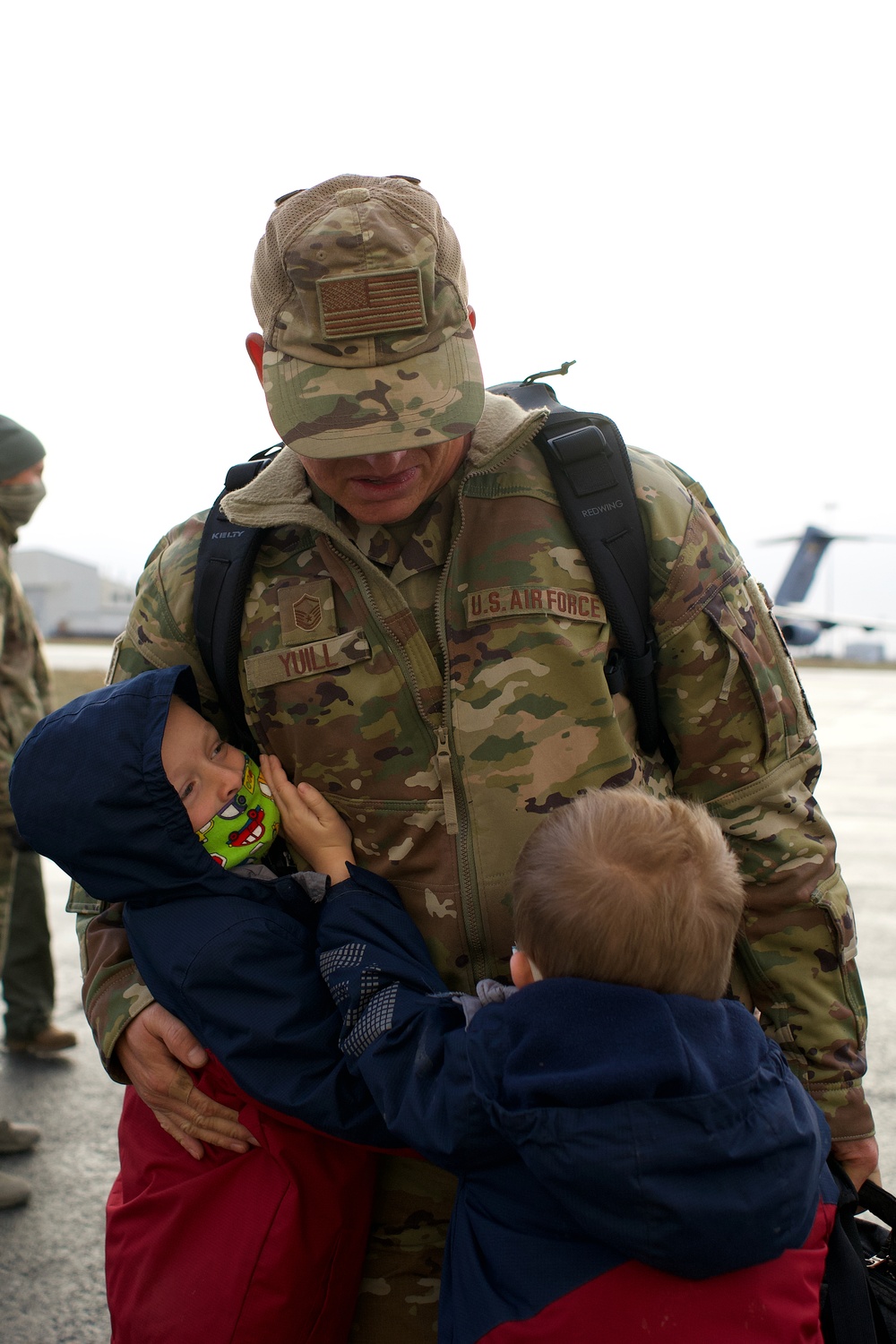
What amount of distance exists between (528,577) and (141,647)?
734 mm

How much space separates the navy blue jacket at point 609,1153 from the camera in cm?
120

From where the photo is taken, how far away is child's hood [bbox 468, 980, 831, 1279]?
120 cm

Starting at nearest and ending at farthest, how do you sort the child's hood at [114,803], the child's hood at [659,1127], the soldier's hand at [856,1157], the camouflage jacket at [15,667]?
1. the child's hood at [659,1127]
2. the child's hood at [114,803]
3. the soldier's hand at [856,1157]
4. the camouflage jacket at [15,667]

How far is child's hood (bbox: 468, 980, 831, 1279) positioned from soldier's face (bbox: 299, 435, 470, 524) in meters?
0.83

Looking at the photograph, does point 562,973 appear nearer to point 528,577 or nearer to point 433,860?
point 433,860

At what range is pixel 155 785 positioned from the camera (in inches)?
64.6

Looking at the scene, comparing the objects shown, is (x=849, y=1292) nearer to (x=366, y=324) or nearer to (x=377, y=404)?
(x=377, y=404)

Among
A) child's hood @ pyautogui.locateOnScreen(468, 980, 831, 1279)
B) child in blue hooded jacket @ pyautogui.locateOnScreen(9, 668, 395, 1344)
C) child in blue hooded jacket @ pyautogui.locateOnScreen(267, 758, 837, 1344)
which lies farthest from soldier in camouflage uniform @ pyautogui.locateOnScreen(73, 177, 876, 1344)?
child's hood @ pyautogui.locateOnScreen(468, 980, 831, 1279)

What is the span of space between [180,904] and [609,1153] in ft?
2.67

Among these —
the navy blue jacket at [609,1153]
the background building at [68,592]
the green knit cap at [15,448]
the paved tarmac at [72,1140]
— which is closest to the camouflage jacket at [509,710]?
the navy blue jacket at [609,1153]

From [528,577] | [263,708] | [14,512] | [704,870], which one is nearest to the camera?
[704,870]

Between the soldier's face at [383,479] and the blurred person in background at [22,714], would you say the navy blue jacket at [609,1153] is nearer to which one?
the soldier's face at [383,479]

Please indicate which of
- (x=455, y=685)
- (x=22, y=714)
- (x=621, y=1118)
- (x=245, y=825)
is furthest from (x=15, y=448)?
(x=621, y=1118)

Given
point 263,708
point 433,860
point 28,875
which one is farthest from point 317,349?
point 28,875
